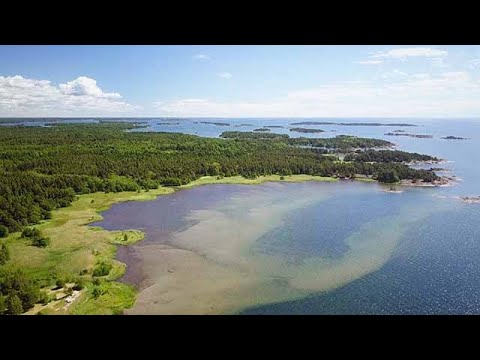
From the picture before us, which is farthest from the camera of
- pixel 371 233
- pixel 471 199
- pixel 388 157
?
pixel 388 157

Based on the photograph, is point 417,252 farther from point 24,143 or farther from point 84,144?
point 24,143

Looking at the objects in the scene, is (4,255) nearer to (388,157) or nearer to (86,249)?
(86,249)

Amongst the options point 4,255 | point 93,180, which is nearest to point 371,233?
point 4,255

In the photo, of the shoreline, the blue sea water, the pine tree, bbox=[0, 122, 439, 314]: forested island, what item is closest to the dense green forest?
bbox=[0, 122, 439, 314]: forested island

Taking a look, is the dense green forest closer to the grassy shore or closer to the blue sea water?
the grassy shore

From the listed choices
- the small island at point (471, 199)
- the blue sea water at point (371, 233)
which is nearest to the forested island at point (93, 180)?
the blue sea water at point (371, 233)
